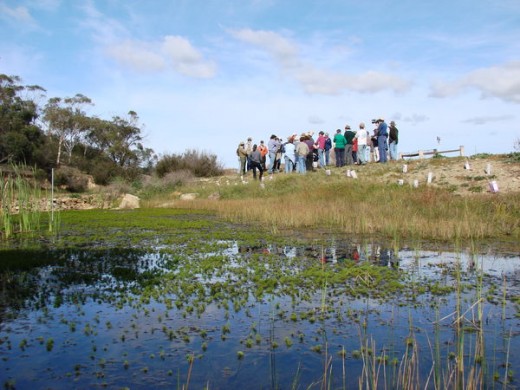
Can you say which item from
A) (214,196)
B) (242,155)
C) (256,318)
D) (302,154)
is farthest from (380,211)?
(242,155)

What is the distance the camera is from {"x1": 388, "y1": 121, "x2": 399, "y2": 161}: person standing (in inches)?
1060

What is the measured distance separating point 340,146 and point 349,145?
1.12m

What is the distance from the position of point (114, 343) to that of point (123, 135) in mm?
50409

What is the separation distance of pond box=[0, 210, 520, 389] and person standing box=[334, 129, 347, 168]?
16.5 m

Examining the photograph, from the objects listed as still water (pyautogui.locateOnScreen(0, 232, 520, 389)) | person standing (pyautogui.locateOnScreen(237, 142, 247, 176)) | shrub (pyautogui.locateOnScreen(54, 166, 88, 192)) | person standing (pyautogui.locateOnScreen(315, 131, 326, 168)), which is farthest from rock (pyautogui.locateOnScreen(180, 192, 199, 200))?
still water (pyautogui.locateOnScreen(0, 232, 520, 389))

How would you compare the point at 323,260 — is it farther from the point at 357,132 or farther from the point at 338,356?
the point at 357,132

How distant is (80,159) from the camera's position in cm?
4703

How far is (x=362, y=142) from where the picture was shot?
27.4 meters

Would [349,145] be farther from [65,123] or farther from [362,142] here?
[65,123]

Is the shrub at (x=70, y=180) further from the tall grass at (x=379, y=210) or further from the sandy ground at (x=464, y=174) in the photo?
the sandy ground at (x=464, y=174)

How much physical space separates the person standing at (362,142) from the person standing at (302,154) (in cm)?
292

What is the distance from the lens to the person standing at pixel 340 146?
27341 mm

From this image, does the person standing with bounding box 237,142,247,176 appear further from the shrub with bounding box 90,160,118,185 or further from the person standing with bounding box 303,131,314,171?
the shrub with bounding box 90,160,118,185

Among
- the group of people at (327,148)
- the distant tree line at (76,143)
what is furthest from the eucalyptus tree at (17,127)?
the group of people at (327,148)
